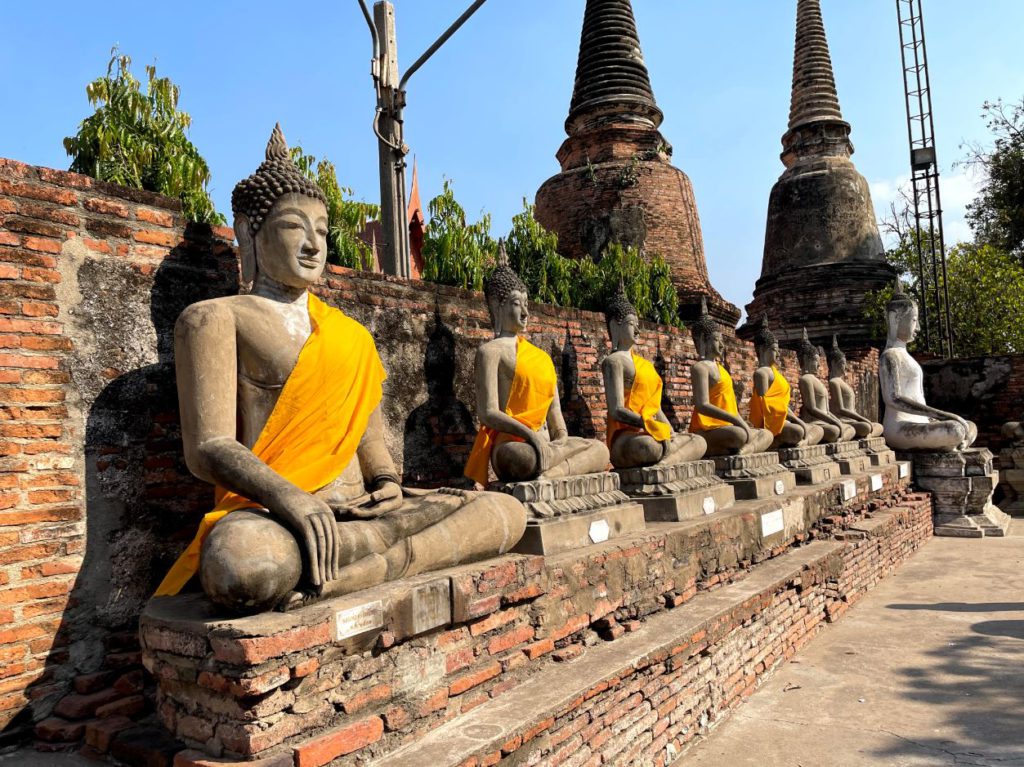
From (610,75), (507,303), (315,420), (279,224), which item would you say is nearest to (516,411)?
(507,303)

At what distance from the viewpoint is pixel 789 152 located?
70.8 feet

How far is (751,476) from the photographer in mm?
6992

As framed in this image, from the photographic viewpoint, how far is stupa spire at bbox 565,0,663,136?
15.0 meters

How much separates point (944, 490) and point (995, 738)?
7.83 metres

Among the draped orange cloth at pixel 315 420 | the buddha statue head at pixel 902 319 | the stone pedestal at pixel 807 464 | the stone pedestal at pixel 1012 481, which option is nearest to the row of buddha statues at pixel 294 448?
the draped orange cloth at pixel 315 420

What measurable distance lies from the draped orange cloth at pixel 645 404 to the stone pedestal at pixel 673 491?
0.98ft

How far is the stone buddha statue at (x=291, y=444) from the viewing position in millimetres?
2643

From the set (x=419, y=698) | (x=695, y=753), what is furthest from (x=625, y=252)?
(x=419, y=698)

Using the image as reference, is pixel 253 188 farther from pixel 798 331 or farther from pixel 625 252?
pixel 798 331

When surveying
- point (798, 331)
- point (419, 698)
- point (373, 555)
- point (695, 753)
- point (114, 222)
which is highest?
point (798, 331)

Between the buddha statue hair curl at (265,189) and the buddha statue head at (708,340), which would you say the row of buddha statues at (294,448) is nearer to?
the buddha statue hair curl at (265,189)

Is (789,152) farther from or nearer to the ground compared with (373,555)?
farther from the ground

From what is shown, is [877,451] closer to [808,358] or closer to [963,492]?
[963,492]

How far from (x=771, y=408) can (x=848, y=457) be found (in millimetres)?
1863
